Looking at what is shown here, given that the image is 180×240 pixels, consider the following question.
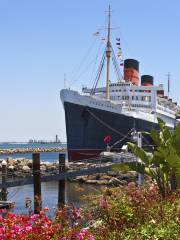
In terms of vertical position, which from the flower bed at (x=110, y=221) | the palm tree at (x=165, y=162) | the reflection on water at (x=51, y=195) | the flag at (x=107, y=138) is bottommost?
the reflection on water at (x=51, y=195)

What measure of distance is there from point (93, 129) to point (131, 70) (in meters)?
18.0

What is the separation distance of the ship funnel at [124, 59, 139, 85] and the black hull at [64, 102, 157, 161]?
14.2 meters

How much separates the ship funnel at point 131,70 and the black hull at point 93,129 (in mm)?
14231

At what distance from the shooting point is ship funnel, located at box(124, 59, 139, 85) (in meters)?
68.0

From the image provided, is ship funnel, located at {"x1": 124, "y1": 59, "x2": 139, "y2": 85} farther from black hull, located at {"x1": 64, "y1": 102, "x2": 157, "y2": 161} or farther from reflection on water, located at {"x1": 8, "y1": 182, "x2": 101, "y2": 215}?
reflection on water, located at {"x1": 8, "y1": 182, "x2": 101, "y2": 215}

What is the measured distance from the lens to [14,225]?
7.58 metres

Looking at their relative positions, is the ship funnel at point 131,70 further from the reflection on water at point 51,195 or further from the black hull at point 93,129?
the reflection on water at point 51,195

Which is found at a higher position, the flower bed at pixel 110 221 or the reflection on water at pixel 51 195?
the flower bed at pixel 110 221

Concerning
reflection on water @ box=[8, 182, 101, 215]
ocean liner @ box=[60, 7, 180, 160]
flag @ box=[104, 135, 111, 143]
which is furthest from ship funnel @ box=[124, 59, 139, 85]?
reflection on water @ box=[8, 182, 101, 215]

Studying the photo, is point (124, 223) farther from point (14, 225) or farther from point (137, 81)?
point (137, 81)

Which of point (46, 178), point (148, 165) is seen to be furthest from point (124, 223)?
point (46, 178)

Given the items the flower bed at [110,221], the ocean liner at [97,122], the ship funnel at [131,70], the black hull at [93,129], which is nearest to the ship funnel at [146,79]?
the ship funnel at [131,70]

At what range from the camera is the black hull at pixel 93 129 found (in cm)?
5369

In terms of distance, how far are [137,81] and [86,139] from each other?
19.6 meters
